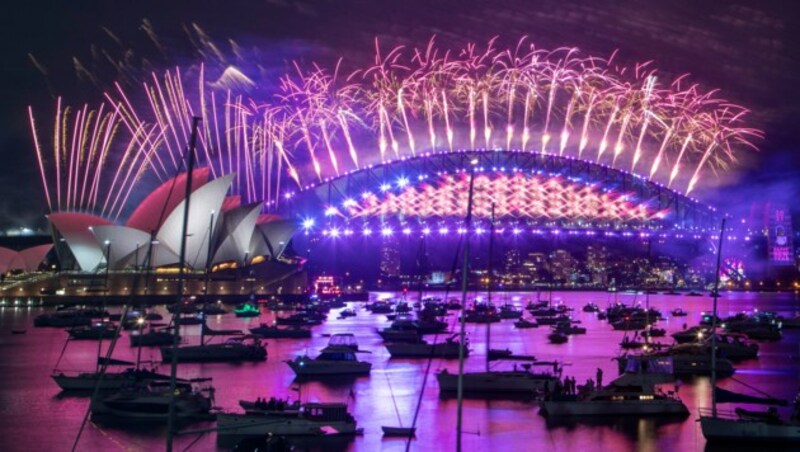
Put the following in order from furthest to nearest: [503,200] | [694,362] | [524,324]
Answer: [503,200]
[524,324]
[694,362]

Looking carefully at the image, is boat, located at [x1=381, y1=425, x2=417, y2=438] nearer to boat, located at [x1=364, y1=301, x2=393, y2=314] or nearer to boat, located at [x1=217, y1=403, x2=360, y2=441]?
boat, located at [x1=217, y1=403, x2=360, y2=441]

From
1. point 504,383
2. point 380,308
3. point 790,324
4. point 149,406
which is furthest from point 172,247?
point 149,406

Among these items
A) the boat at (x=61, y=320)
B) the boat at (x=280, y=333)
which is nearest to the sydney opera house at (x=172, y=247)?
the boat at (x=61, y=320)

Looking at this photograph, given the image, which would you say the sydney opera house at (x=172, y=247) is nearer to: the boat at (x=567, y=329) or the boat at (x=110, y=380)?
the boat at (x=567, y=329)

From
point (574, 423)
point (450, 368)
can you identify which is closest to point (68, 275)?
point (450, 368)

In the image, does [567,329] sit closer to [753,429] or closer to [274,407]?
[753,429]

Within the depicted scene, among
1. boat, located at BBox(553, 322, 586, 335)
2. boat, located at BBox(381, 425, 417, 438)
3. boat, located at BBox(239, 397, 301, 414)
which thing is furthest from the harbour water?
boat, located at BBox(553, 322, 586, 335)
